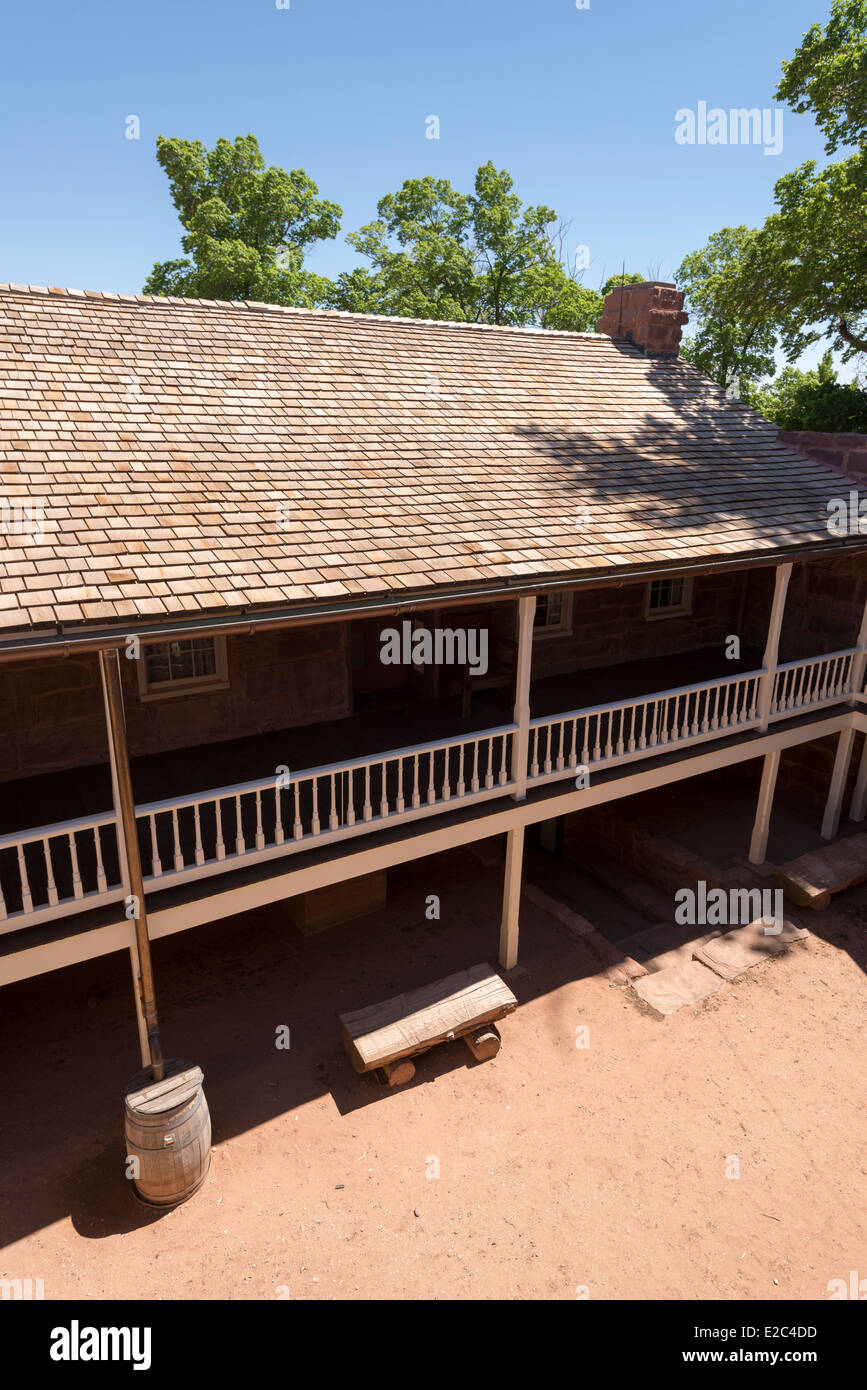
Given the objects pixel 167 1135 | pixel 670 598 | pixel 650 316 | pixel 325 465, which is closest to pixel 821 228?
pixel 650 316

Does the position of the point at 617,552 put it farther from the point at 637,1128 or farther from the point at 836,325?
the point at 836,325

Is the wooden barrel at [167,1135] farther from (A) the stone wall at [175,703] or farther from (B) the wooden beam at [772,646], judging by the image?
(B) the wooden beam at [772,646]

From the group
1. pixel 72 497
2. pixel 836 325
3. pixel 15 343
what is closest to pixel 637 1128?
pixel 72 497

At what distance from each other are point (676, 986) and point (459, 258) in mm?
28988

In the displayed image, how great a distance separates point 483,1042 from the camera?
327 inches

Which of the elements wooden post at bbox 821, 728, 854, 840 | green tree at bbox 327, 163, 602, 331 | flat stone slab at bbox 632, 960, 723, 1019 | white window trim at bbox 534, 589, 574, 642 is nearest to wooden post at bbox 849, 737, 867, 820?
wooden post at bbox 821, 728, 854, 840

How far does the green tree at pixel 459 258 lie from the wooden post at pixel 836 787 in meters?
23.7

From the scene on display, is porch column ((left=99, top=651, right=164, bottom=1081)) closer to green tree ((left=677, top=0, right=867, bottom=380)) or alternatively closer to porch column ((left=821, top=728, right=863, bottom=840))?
porch column ((left=821, top=728, right=863, bottom=840))

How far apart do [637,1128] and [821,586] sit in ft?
31.2

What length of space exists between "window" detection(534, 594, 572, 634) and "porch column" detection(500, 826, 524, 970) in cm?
390

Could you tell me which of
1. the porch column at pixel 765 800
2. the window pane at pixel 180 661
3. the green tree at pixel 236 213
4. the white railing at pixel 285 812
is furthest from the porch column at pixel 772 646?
the green tree at pixel 236 213

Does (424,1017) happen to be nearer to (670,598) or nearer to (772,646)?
(772,646)

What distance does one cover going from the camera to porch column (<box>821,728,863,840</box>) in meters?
12.4
